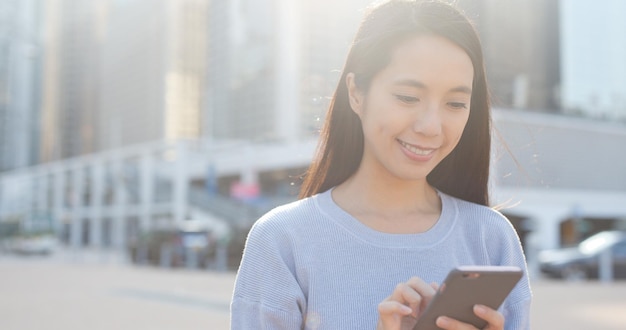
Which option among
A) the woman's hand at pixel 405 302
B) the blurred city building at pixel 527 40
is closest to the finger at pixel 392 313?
the woman's hand at pixel 405 302

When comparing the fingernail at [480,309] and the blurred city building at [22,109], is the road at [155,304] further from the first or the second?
the blurred city building at [22,109]

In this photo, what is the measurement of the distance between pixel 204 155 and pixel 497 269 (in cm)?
5950

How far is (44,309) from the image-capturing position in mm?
13391

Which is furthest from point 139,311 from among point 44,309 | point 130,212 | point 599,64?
point 599,64

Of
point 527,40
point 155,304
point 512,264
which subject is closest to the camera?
point 512,264

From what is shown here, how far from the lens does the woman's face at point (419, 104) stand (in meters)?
2.04

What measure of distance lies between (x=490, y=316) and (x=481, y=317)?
2cm

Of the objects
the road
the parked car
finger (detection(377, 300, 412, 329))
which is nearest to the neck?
finger (detection(377, 300, 412, 329))

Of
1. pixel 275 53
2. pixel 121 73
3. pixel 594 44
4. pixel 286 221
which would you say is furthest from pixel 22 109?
pixel 286 221

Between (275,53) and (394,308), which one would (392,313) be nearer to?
(394,308)

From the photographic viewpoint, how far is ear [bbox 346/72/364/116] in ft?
7.24

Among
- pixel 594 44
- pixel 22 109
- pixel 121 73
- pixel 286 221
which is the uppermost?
pixel 594 44

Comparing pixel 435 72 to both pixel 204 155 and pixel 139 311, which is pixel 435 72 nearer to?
pixel 139 311

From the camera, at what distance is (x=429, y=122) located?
203cm
